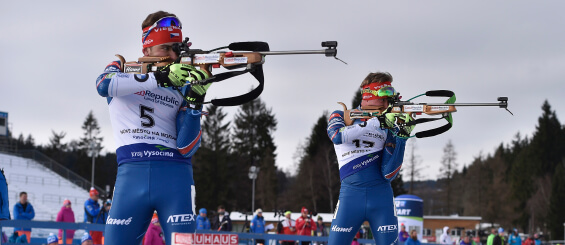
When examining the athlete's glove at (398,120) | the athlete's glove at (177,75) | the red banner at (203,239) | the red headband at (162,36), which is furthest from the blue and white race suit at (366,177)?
the red banner at (203,239)

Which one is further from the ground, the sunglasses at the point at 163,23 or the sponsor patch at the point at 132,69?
the sunglasses at the point at 163,23

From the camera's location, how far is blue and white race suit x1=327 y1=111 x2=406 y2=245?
9.16 metres

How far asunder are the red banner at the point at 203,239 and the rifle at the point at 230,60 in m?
1.45

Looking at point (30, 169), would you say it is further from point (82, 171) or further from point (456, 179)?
point (456, 179)

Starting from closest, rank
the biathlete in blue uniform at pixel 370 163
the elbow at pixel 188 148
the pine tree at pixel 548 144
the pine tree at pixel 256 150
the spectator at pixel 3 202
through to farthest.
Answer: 1. the elbow at pixel 188 148
2. the spectator at pixel 3 202
3. the biathlete in blue uniform at pixel 370 163
4. the pine tree at pixel 256 150
5. the pine tree at pixel 548 144

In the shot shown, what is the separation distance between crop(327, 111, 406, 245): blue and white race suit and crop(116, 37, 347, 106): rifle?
132 inches

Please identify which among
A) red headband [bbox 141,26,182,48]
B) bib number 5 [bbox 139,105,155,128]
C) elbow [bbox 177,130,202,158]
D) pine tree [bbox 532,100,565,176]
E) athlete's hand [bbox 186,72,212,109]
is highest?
pine tree [bbox 532,100,565,176]

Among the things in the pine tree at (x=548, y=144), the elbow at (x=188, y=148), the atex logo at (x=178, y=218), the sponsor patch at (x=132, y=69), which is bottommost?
the atex logo at (x=178, y=218)

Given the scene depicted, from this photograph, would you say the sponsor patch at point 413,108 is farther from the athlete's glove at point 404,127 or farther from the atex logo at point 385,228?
the atex logo at point 385,228

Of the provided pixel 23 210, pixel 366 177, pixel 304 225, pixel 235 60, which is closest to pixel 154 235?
pixel 23 210

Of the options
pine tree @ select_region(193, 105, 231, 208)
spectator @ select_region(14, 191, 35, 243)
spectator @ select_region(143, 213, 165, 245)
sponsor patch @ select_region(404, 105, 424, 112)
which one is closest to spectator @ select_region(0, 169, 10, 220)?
sponsor patch @ select_region(404, 105, 424, 112)

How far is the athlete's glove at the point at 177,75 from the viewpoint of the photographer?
5740mm

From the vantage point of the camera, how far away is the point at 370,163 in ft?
31.0

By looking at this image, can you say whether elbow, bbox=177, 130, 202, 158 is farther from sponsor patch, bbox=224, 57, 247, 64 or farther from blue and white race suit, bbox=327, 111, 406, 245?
blue and white race suit, bbox=327, 111, 406, 245
